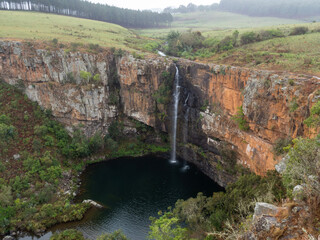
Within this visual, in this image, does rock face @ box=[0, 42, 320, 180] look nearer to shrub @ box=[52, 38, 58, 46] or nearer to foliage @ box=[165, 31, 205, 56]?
shrub @ box=[52, 38, 58, 46]

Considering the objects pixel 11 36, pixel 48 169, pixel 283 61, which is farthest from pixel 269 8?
pixel 48 169

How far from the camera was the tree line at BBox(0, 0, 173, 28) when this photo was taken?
67562 millimetres

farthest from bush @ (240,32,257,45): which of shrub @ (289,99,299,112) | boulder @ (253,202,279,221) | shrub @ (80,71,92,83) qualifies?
boulder @ (253,202,279,221)

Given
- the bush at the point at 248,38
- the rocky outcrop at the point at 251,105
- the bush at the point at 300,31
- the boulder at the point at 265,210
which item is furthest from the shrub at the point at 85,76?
the bush at the point at 300,31

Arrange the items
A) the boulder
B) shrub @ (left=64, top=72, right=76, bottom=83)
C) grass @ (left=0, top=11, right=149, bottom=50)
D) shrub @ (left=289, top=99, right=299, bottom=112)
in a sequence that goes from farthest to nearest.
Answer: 1. grass @ (left=0, top=11, right=149, bottom=50)
2. shrub @ (left=64, top=72, right=76, bottom=83)
3. shrub @ (left=289, top=99, right=299, bottom=112)
4. the boulder

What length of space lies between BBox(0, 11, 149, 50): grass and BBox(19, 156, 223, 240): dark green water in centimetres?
2129

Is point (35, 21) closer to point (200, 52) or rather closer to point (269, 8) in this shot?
point (200, 52)

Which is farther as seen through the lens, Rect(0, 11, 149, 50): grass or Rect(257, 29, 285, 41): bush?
Rect(257, 29, 285, 41): bush

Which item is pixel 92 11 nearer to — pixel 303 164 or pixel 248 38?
pixel 248 38

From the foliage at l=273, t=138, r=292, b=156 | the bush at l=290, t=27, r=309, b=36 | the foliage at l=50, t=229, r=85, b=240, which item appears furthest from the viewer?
the bush at l=290, t=27, r=309, b=36

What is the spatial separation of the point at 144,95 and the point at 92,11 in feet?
174

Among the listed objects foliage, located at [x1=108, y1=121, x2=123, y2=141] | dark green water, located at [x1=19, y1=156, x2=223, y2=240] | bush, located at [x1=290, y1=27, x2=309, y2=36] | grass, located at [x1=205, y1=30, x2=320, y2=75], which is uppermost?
bush, located at [x1=290, y1=27, x2=309, y2=36]

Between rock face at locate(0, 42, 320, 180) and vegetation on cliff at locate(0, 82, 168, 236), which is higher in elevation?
rock face at locate(0, 42, 320, 180)

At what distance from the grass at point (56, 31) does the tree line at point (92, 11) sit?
13.5 meters
